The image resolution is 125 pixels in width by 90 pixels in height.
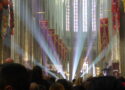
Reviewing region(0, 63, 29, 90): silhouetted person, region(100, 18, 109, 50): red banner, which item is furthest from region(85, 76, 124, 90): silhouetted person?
region(100, 18, 109, 50): red banner

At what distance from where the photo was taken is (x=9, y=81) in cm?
215

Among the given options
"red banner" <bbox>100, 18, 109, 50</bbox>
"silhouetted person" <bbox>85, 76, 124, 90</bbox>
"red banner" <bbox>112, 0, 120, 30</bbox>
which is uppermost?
"silhouetted person" <bbox>85, 76, 124, 90</bbox>

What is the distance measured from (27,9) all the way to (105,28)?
24.0 feet

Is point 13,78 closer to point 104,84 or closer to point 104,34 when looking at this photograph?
point 104,84

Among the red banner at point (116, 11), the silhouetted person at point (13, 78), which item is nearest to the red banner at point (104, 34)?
the red banner at point (116, 11)

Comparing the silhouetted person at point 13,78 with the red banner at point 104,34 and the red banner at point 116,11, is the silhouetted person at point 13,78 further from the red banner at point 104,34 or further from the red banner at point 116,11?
the red banner at point 104,34

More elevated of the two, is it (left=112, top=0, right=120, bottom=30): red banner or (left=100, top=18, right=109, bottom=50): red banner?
(left=112, top=0, right=120, bottom=30): red banner

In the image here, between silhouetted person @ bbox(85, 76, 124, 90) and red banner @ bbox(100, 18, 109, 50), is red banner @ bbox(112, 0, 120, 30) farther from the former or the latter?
silhouetted person @ bbox(85, 76, 124, 90)

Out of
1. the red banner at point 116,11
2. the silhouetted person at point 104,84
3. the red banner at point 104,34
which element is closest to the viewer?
the silhouetted person at point 104,84

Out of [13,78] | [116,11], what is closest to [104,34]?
[116,11]

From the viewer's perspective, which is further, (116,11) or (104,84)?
(116,11)

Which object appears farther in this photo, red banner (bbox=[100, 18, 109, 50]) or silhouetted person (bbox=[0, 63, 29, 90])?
red banner (bbox=[100, 18, 109, 50])

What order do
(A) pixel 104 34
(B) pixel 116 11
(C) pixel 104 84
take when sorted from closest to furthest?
1. (C) pixel 104 84
2. (B) pixel 116 11
3. (A) pixel 104 34

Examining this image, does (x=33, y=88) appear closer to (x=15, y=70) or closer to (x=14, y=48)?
(x=15, y=70)
